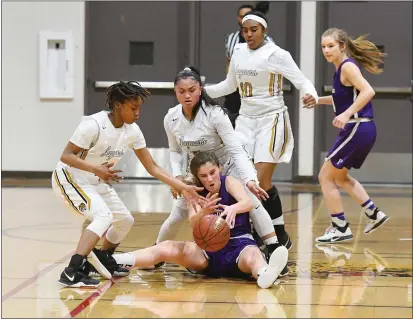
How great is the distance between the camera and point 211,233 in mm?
4941

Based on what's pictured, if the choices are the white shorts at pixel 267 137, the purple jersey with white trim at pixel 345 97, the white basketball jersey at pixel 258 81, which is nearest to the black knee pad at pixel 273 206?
the white shorts at pixel 267 137

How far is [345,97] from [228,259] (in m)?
2.35

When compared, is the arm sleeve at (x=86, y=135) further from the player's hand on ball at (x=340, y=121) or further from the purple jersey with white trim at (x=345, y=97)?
the purple jersey with white trim at (x=345, y=97)

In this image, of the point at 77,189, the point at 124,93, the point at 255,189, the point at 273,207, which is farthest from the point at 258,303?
the point at 273,207

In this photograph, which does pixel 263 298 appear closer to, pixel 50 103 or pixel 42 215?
pixel 42 215

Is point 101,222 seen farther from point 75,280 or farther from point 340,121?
point 340,121

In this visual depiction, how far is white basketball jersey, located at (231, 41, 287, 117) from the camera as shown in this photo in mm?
6273

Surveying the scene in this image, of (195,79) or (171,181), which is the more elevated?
(195,79)

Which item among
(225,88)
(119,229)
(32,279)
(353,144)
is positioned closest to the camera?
(32,279)

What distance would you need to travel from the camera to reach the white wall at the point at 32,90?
12258 mm

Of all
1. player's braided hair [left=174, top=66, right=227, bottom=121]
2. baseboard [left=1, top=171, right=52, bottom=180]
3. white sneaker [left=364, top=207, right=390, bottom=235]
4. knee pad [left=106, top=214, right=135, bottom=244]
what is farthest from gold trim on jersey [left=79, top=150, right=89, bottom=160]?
baseboard [left=1, top=171, right=52, bottom=180]

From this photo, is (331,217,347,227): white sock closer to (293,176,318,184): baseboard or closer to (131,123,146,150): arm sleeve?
(131,123,146,150): arm sleeve

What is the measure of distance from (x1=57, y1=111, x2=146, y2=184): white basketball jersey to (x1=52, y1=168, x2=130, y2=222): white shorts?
0.05m

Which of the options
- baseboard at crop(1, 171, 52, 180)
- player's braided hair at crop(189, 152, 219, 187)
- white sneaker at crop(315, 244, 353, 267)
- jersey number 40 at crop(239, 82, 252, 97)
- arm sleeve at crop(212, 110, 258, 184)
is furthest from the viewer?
baseboard at crop(1, 171, 52, 180)
